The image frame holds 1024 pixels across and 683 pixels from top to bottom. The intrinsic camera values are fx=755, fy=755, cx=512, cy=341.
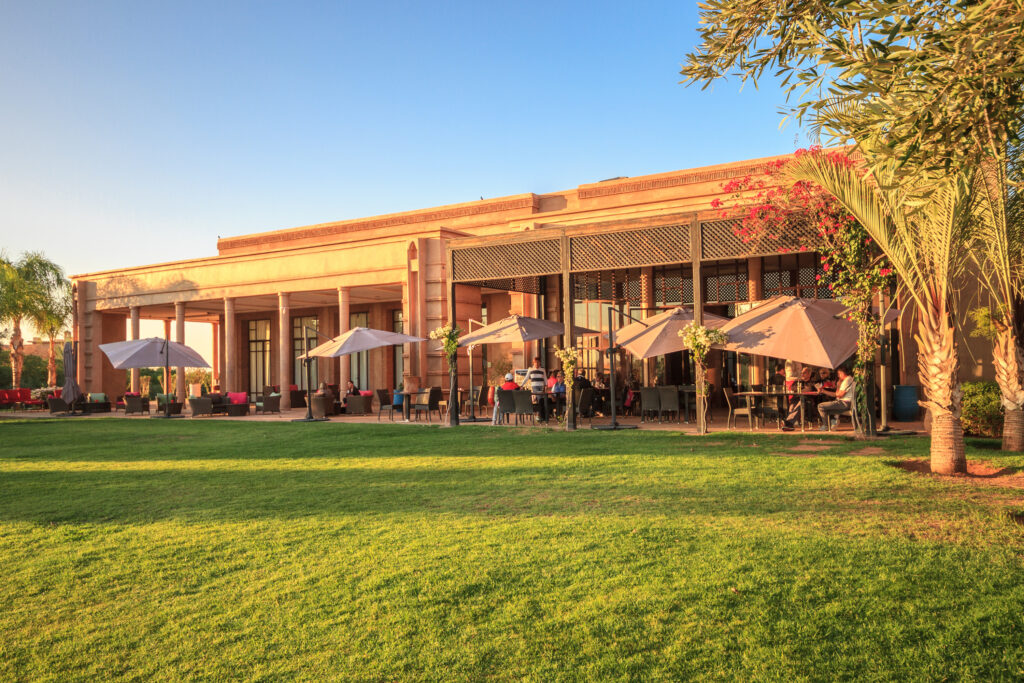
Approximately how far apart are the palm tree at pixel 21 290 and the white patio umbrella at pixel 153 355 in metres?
11.3

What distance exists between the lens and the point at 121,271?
2706cm

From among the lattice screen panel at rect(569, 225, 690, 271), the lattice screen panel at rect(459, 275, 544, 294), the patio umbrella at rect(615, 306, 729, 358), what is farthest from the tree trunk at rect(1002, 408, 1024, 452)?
the lattice screen panel at rect(459, 275, 544, 294)

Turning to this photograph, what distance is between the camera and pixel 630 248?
13.6 meters

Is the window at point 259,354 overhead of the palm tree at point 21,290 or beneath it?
beneath

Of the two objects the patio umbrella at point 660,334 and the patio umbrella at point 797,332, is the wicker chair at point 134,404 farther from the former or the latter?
the patio umbrella at point 797,332

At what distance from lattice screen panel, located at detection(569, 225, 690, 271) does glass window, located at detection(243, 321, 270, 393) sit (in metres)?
19.0

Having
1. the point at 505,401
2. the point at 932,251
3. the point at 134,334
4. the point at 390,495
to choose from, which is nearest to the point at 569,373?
the point at 505,401

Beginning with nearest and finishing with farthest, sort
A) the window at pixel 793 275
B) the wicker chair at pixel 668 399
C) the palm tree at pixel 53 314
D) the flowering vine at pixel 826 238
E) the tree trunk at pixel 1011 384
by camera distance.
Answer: the tree trunk at pixel 1011 384, the flowering vine at pixel 826 238, the wicker chair at pixel 668 399, the window at pixel 793 275, the palm tree at pixel 53 314

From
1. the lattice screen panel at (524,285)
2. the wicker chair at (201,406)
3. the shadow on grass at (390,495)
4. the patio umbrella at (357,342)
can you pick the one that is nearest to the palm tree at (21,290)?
the wicker chair at (201,406)

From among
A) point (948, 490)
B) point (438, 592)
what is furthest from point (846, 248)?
point (438, 592)

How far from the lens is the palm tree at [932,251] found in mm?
7536

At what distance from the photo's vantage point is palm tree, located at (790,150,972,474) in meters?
7.54

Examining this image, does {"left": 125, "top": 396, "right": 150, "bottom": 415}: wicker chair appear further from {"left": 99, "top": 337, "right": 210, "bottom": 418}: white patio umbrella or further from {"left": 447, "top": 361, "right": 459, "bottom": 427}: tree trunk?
{"left": 447, "top": 361, "right": 459, "bottom": 427}: tree trunk

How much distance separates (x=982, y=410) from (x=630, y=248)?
19.8ft
